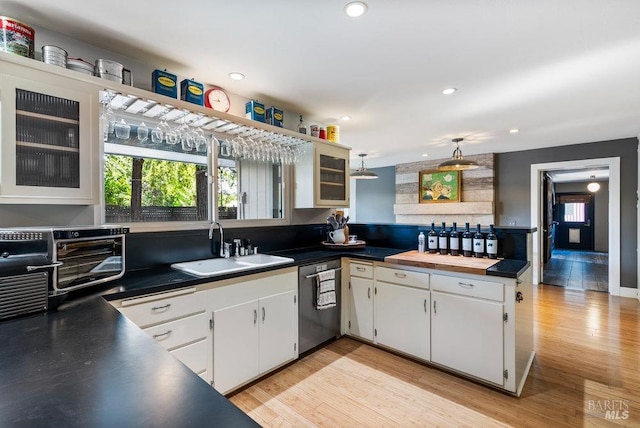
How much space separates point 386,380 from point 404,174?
213 inches

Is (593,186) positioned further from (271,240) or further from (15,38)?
(15,38)

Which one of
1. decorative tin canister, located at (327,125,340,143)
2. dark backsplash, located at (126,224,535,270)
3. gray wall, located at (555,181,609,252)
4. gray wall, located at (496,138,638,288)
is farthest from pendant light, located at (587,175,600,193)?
decorative tin canister, located at (327,125,340,143)

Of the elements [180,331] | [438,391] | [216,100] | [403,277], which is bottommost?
[438,391]

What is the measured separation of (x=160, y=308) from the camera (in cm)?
175

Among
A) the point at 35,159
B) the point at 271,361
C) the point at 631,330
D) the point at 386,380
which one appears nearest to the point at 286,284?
the point at 271,361

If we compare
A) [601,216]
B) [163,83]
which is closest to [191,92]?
[163,83]

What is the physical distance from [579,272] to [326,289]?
6.44 meters

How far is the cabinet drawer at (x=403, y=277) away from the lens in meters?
2.48

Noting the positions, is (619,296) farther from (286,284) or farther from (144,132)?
(144,132)

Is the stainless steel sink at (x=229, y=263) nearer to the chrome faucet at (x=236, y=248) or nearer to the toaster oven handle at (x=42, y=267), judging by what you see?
the chrome faucet at (x=236, y=248)

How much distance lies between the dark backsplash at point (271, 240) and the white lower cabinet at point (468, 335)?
68 centimetres

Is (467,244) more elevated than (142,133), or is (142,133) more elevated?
(142,133)

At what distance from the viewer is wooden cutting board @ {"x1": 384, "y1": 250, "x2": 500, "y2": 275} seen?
2.23m

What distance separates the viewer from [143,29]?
1.85 m
